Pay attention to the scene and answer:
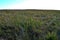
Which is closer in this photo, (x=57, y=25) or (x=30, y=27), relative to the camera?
(x=30, y=27)

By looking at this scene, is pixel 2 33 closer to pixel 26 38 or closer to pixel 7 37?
pixel 7 37

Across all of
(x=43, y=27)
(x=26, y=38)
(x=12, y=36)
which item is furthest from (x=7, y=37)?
(x=43, y=27)

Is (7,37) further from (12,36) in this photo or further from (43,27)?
(43,27)

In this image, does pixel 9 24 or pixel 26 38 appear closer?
pixel 26 38

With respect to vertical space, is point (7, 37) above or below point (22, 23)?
below

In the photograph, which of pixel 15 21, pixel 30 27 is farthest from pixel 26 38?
pixel 15 21

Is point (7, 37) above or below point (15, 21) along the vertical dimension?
Answer: below

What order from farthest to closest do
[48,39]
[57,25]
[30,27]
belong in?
1. [57,25]
2. [30,27]
3. [48,39]

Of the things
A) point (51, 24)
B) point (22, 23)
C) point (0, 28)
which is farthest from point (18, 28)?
point (51, 24)

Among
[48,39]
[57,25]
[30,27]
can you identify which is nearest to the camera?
[48,39]
